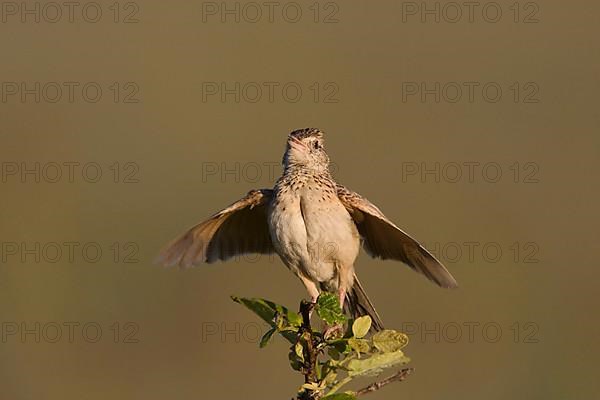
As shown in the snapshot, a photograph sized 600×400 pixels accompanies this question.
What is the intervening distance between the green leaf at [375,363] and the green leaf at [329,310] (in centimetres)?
18

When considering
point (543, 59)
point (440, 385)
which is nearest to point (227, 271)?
point (440, 385)

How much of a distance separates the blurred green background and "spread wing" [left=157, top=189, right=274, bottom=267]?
9.83ft

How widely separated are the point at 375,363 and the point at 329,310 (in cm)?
25

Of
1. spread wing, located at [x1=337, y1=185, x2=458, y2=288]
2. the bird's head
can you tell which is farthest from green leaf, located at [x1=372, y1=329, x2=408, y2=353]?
Answer: the bird's head

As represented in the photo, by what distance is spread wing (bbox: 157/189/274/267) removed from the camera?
5.23 meters

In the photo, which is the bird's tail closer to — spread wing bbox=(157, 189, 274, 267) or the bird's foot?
spread wing bbox=(157, 189, 274, 267)

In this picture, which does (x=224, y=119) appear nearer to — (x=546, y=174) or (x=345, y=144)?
(x=345, y=144)

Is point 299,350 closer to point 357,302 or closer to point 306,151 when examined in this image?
point 357,302

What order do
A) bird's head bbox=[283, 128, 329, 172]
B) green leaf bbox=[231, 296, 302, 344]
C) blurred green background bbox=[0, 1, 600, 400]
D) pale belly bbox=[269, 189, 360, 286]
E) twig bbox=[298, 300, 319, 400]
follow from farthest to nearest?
blurred green background bbox=[0, 1, 600, 400] < bird's head bbox=[283, 128, 329, 172] < pale belly bbox=[269, 189, 360, 286] < green leaf bbox=[231, 296, 302, 344] < twig bbox=[298, 300, 319, 400]

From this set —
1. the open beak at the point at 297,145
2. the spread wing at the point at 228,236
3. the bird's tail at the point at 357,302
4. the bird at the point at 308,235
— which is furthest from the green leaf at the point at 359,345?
the open beak at the point at 297,145

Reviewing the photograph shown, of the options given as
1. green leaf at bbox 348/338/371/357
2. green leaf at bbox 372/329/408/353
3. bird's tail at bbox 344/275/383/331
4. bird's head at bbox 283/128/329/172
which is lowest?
bird's tail at bbox 344/275/383/331

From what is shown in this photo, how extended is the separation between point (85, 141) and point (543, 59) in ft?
20.0

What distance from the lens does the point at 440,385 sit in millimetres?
8438

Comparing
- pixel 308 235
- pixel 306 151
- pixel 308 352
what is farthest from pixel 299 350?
pixel 306 151
